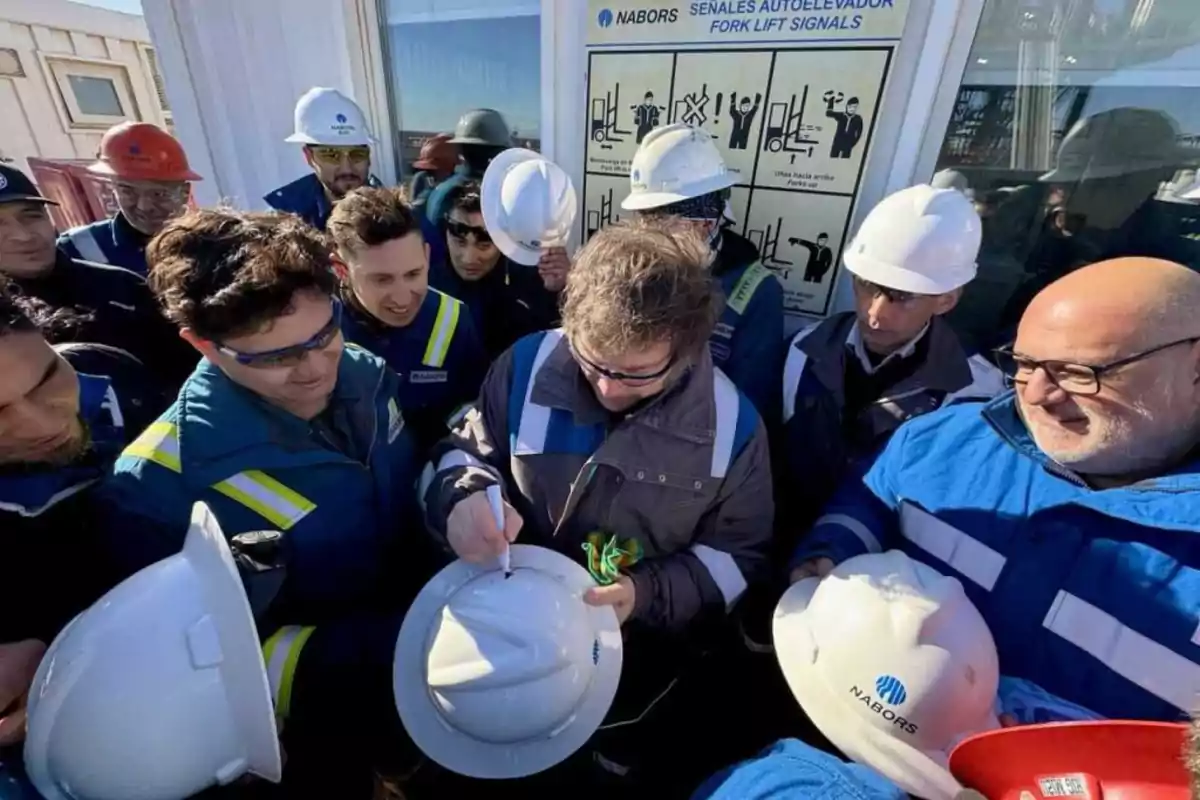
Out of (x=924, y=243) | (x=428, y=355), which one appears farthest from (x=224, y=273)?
(x=924, y=243)

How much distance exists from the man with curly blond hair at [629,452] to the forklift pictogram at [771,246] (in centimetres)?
137

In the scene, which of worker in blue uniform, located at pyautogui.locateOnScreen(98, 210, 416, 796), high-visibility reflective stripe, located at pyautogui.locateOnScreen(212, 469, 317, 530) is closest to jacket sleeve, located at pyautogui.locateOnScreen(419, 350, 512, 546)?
worker in blue uniform, located at pyautogui.locateOnScreen(98, 210, 416, 796)

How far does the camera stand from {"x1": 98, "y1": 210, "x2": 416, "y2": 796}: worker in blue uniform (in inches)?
53.4

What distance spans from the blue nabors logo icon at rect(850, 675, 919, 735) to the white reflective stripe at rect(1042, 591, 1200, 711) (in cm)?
42

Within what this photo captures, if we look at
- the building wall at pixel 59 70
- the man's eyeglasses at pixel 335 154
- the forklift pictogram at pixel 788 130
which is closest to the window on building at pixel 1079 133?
the forklift pictogram at pixel 788 130

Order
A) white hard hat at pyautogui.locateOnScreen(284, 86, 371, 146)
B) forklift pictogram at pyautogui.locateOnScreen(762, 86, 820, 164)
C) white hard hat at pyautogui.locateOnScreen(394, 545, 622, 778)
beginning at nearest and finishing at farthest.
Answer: white hard hat at pyautogui.locateOnScreen(394, 545, 622, 778) < forklift pictogram at pyautogui.locateOnScreen(762, 86, 820, 164) < white hard hat at pyautogui.locateOnScreen(284, 86, 371, 146)

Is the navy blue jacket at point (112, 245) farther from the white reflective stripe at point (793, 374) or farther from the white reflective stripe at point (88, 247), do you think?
the white reflective stripe at point (793, 374)

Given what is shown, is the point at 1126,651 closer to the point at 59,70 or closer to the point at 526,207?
the point at 526,207

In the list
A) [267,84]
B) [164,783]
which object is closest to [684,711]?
[164,783]

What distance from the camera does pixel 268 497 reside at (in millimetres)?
1464

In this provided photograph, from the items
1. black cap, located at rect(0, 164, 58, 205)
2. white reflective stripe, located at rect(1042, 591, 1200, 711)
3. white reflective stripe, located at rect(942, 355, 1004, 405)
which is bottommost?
white reflective stripe, located at rect(1042, 591, 1200, 711)

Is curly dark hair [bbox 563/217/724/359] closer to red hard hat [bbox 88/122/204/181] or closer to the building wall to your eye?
red hard hat [bbox 88/122/204/181]

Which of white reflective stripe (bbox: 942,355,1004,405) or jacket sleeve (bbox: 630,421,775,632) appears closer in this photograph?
jacket sleeve (bbox: 630,421,775,632)

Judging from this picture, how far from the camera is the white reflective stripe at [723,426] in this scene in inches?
60.9
